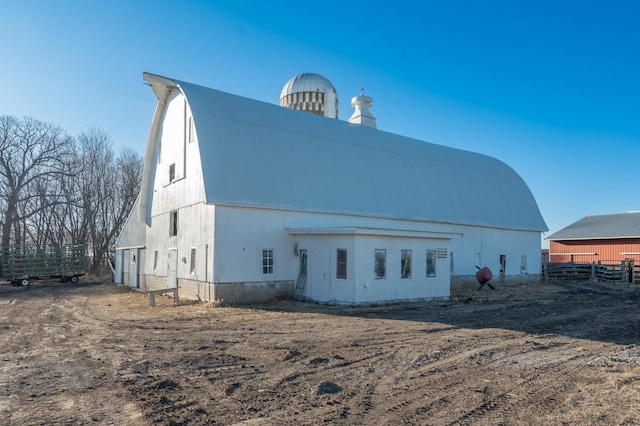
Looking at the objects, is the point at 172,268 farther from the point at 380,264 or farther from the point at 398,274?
the point at 398,274

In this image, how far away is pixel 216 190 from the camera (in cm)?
1789

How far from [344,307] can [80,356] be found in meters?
9.23

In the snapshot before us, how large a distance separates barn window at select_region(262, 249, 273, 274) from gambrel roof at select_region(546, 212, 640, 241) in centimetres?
2920

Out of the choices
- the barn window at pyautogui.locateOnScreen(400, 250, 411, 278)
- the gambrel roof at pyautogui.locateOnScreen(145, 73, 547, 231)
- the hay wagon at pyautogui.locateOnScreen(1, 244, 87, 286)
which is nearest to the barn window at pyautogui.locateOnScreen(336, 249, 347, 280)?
the barn window at pyautogui.locateOnScreen(400, 250, 411, 278)

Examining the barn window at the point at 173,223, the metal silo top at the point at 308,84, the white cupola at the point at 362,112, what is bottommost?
the barn window at the point at 173,223

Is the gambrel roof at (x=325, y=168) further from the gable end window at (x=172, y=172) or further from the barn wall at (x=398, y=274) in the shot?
the barn wall at (x=398, y=274)

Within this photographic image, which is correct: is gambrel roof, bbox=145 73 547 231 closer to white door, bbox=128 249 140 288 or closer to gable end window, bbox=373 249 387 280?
gable end window, bbox=373 249 387 280

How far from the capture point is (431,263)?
765 inches

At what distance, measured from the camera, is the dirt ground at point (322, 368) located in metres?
5.95

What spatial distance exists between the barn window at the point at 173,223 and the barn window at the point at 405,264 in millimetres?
10163

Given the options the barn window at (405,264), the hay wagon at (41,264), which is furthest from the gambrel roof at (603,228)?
the hay wagon at (41,264)

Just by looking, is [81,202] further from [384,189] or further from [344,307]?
[344,307]

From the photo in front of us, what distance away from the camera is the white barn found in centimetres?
1788

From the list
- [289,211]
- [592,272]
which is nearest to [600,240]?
[592,272]
